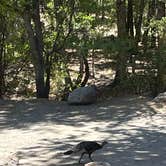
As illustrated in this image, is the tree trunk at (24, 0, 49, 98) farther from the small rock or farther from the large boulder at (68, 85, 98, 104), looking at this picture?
the small rock

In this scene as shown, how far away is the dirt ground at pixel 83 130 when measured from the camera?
913cm

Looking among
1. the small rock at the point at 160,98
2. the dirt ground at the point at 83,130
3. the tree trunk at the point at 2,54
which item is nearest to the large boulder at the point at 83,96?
the dirt ground at the point at 83,130

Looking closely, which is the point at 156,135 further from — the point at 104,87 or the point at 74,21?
the point at 104,87

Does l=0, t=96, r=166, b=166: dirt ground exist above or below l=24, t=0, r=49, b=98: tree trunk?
below

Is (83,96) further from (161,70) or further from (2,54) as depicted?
(2,54)

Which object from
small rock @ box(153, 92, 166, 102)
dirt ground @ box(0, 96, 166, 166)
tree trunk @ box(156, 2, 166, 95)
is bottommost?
dirt ground @ box(0, 96, 166, 166)

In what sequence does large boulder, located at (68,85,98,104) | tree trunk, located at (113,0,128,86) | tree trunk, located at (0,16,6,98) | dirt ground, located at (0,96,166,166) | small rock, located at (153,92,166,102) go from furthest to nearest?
1. tree trunk, located at (0,16,6,98)
2. tree trunk, located at (113,0,128,86)
3. large boulder, located at (68,85,98,104)
4. small rock, located at (153,92,166,102)
5. dirt ground, located at (0,96,166,166)

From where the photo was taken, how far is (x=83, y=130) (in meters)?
11.8

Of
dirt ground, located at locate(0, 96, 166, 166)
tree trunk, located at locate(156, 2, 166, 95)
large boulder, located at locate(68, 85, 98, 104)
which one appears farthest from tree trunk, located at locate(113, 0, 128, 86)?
large boulder, located at locate(68, 85, 98, 104)

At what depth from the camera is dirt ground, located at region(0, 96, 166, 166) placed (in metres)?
9.13

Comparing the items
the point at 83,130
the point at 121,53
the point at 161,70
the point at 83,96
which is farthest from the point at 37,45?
the point at 83,130

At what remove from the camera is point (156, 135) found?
1103 centimetres

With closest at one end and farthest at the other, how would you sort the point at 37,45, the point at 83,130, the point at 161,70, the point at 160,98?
the point at 83,130
the point at 160,98
the point at 161,70
the point at 37,45

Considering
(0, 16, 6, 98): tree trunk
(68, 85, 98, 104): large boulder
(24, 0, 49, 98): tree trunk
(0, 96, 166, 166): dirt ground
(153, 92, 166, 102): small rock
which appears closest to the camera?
(0, 96, 166, 166): dirt ground
